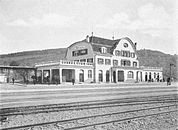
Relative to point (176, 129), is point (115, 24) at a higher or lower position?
higher

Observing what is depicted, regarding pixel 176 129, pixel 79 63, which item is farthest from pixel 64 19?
pixel 79 63

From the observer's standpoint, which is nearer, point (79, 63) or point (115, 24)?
point (115, 24)

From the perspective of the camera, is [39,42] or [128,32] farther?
[128,32]

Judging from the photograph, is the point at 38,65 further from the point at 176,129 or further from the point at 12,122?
the point at 176,129

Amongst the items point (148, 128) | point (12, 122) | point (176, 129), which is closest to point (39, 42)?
point (12, 122)

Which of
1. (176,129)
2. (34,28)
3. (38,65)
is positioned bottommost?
(176,129)

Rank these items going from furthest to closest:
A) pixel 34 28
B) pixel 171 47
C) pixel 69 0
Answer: pixel 171 47 < pixel 69 0 < pixel 34 28

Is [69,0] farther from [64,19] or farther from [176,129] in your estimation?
[176,129]

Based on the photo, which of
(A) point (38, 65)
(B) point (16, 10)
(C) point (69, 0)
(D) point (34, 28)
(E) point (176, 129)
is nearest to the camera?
(B) point (16, 10)

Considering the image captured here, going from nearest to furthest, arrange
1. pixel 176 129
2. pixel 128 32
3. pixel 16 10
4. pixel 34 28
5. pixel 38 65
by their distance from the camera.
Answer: pixel 16 10 < pixel 34 28 < pixel 176 129 < pixel 128 32 < pixel 38 65
